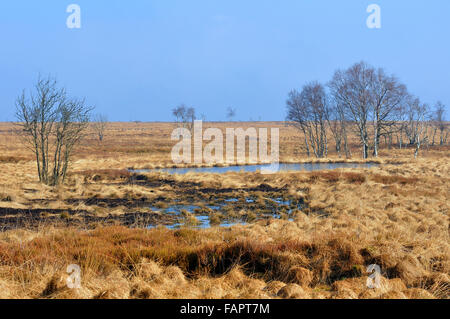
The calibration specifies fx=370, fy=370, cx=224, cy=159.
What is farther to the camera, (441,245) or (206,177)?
(206,177)

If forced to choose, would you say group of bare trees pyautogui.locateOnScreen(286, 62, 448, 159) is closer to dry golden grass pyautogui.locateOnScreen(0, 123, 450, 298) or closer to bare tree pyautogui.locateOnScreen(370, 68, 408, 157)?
bare tree pyautogui.locateOnScreen(370, 68, 408, 157)

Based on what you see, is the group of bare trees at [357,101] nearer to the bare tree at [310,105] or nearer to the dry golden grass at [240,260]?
the bare tree at [310,105]

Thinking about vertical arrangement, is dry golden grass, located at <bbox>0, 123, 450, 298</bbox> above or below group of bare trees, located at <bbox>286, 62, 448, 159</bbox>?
below

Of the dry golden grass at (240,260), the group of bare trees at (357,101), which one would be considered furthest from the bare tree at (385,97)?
the dry golden grass at (240,260)

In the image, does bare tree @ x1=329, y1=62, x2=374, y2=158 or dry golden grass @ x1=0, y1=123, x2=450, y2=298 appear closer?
dry golden grass @ x1=0, y1=123, x2=450, y2=298

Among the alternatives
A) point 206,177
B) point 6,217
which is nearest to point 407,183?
point 206,177

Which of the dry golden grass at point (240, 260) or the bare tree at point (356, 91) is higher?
the bare tree at point (356, 91)

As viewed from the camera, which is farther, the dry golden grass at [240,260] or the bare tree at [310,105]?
the bare tree at [310,105]

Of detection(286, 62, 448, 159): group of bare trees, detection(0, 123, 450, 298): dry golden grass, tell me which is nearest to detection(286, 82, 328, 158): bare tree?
detection(286, 62, 448, 159): group of bare trees

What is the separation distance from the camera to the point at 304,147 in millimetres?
62625

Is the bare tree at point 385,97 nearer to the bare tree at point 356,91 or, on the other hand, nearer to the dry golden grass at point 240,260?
the bare tree at point 356,91

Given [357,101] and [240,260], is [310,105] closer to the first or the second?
[357,101]

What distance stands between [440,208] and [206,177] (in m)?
15.4
